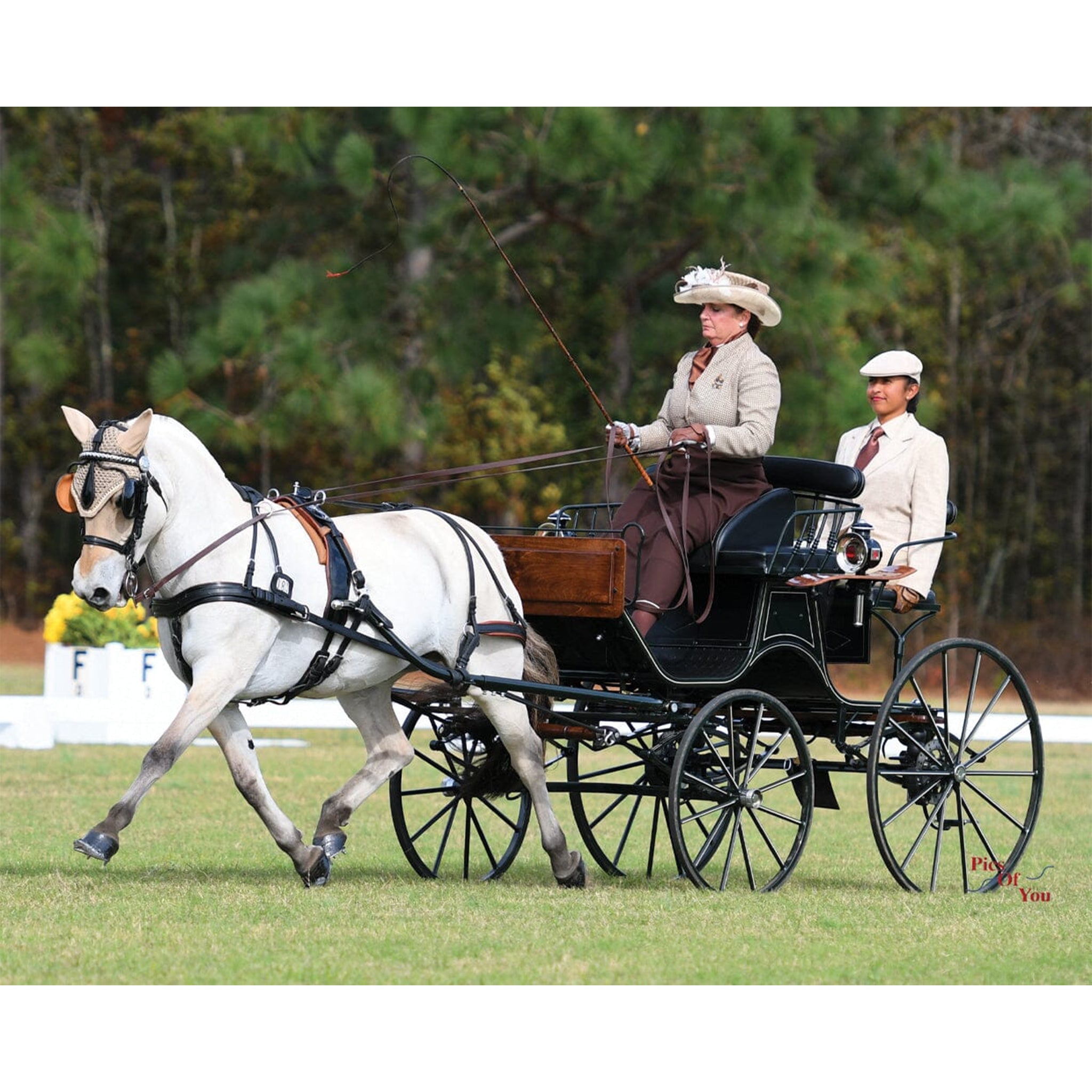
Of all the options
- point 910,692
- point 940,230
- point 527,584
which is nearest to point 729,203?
point 940,230

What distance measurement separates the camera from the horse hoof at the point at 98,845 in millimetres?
5926

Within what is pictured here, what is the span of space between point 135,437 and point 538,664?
76.2 inches

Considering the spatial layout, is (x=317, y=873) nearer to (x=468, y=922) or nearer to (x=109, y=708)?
(x=468, y=922)

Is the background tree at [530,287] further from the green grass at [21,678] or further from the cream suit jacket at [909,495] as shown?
the cream suit jacket at [909,495]

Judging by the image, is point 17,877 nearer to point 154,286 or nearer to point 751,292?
point 751,292

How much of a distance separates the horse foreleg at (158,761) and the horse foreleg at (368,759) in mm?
816

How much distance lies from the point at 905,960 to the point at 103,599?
2888 millimetres

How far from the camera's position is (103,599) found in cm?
614

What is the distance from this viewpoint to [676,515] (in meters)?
7.29

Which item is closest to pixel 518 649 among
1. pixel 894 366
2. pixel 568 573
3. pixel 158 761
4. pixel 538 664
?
pixel 538 664

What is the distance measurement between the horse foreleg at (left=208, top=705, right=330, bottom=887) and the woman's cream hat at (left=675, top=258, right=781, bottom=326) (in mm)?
2463

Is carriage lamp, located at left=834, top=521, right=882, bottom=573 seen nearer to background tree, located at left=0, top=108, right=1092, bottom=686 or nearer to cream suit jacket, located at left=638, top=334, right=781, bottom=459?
cream suit jacket, located at left=638, top=334, right=781, bottom=459

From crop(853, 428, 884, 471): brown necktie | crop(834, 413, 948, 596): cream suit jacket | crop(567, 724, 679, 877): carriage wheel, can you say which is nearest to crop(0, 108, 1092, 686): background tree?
crop(567, 724, 679, 877): carriage wheel

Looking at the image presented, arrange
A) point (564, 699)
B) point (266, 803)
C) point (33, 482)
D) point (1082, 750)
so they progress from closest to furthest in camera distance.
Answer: point (266, 803)
point (564, 699)
point (1082, 750)
point (33, 482)
